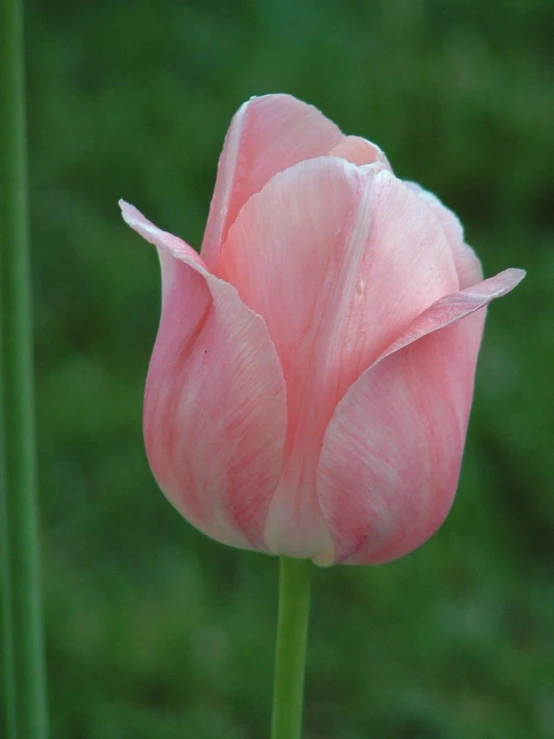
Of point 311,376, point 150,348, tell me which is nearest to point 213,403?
point 311,376

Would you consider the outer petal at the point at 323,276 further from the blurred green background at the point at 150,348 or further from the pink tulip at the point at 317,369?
the blurred green background at the point at 150,348

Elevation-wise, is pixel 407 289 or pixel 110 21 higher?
pixel 110 21

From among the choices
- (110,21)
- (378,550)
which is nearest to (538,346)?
(110,21)

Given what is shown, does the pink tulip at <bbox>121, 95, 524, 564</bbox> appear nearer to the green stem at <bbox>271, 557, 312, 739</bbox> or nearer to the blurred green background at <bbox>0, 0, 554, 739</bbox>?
the green stem at <bbox>271, 557, 312, 739</bbox>

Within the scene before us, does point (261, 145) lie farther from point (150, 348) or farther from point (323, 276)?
point (150, 348)

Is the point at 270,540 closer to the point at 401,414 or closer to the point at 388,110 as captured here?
the point at 401,414

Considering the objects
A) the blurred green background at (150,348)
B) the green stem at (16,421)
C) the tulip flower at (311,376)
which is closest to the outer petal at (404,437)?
the tulip flower at (311,376)
